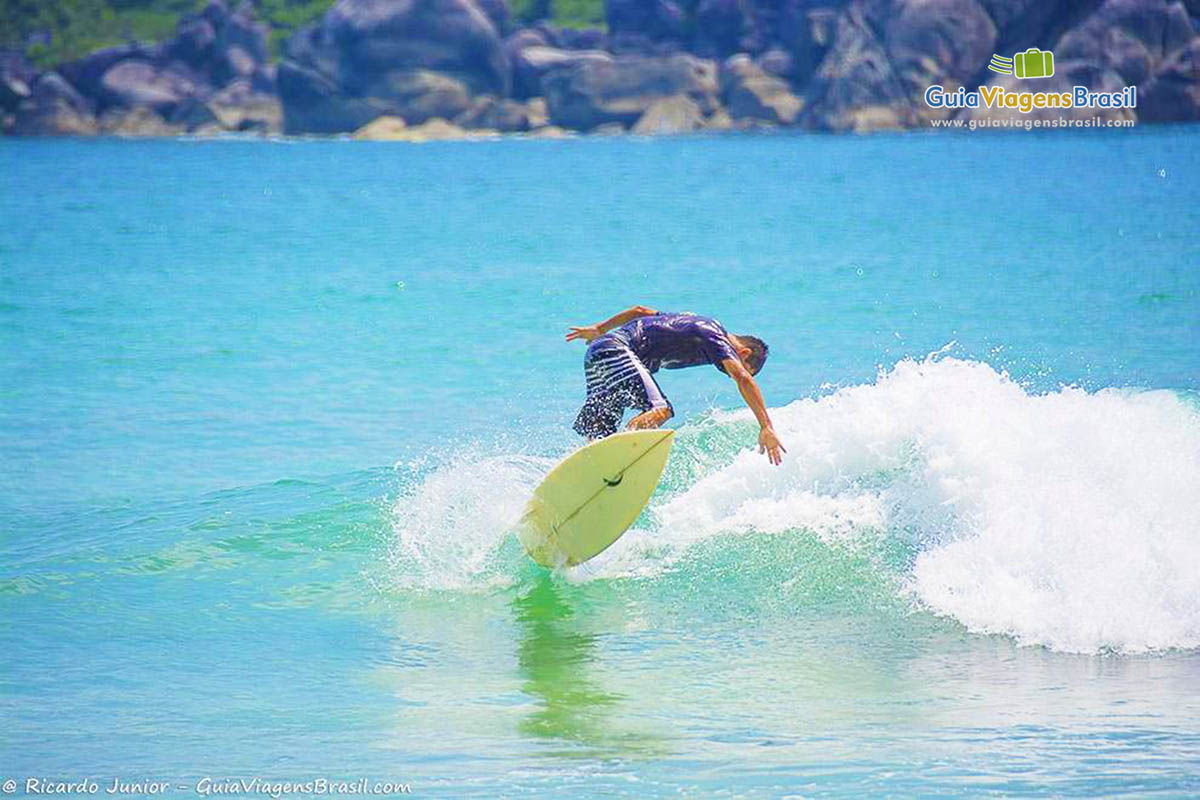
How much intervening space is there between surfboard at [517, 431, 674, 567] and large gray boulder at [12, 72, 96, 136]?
276ft

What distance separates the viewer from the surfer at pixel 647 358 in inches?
328

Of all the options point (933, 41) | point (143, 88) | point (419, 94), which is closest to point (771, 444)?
point (933, 41)

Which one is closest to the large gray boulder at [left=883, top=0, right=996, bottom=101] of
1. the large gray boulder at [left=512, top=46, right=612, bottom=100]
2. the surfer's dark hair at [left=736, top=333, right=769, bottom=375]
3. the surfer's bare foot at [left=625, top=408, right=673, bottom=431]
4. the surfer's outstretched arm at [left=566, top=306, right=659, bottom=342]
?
the large gray boulder at [left=512, top=46, right=612, bottom=100]

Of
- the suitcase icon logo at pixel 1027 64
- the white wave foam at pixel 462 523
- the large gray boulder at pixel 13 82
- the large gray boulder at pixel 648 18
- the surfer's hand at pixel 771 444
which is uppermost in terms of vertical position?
the surfer's hand at pixel 771 444

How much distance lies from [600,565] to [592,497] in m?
0.81

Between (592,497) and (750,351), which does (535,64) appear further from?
(592,497)

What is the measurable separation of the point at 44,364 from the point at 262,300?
5.99 m

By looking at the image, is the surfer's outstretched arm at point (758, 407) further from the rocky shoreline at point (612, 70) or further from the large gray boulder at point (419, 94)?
the large gray boulder at point (419, 94)

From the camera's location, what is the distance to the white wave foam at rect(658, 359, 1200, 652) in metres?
7.93

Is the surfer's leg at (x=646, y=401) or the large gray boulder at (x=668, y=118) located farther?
the large gray boulder at (x=668, y=118)

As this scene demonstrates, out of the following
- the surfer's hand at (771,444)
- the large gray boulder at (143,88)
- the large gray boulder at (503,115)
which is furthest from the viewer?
the large gray boulder at (143,88)

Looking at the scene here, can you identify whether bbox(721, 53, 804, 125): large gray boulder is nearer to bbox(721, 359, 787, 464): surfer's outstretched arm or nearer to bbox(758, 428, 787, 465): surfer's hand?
bbox(721, 359, 787, 464): surfer's outstretched arm

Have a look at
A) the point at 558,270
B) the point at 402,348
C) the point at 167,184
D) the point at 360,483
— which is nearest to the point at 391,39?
the point at 167,184

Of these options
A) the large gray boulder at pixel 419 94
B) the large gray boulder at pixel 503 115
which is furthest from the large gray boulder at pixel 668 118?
the large gray boulder at pixel 419 94
